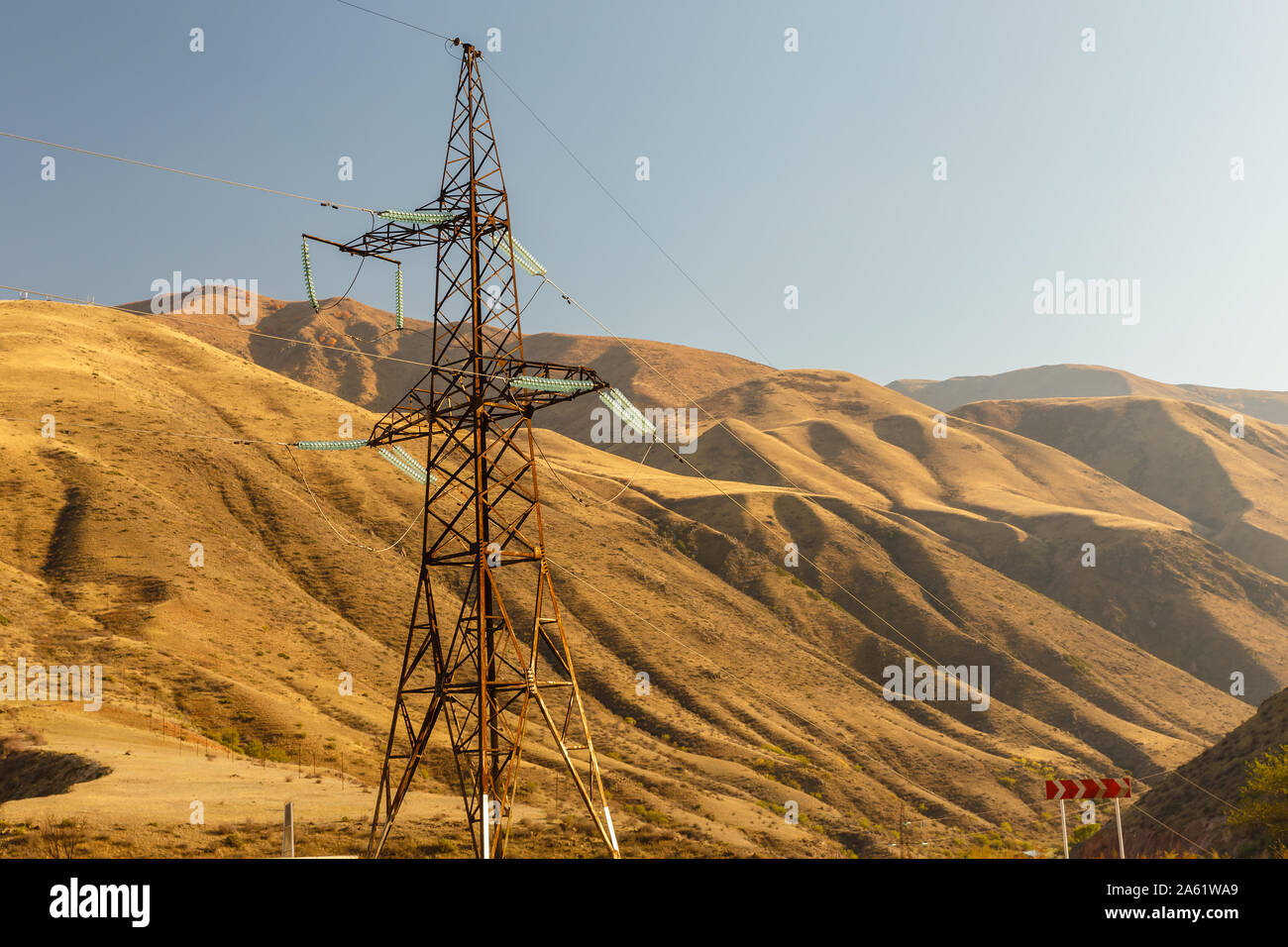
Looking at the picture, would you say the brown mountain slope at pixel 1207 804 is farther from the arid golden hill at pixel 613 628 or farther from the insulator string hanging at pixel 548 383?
the insulator string hanging at pixel 548 383

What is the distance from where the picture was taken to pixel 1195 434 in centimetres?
15688

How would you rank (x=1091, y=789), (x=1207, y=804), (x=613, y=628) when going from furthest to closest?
(x=613, y=628) → (x=1207, y=804) → (x=1091, y=789)

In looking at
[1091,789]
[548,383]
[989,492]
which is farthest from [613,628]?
[989,492]

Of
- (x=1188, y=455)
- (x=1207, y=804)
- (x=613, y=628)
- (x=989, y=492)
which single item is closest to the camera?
(x=1207, y=804)

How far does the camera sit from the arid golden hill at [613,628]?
117ft

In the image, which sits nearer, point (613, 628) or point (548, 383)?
point (548, 383)

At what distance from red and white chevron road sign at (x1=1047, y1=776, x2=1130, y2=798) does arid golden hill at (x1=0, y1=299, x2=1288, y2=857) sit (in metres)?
18.5

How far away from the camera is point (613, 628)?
61.4 metres

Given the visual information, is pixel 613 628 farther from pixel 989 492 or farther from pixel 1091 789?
pixel 989 492

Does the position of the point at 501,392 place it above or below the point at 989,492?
above

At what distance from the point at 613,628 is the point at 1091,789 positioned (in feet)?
156

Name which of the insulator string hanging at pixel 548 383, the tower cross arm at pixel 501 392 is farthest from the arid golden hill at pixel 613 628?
the insulator string hanging at pixel 548 383

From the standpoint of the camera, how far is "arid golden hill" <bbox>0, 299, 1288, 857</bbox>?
3578cm

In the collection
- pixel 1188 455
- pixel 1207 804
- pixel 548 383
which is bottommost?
pixel 1207 804
